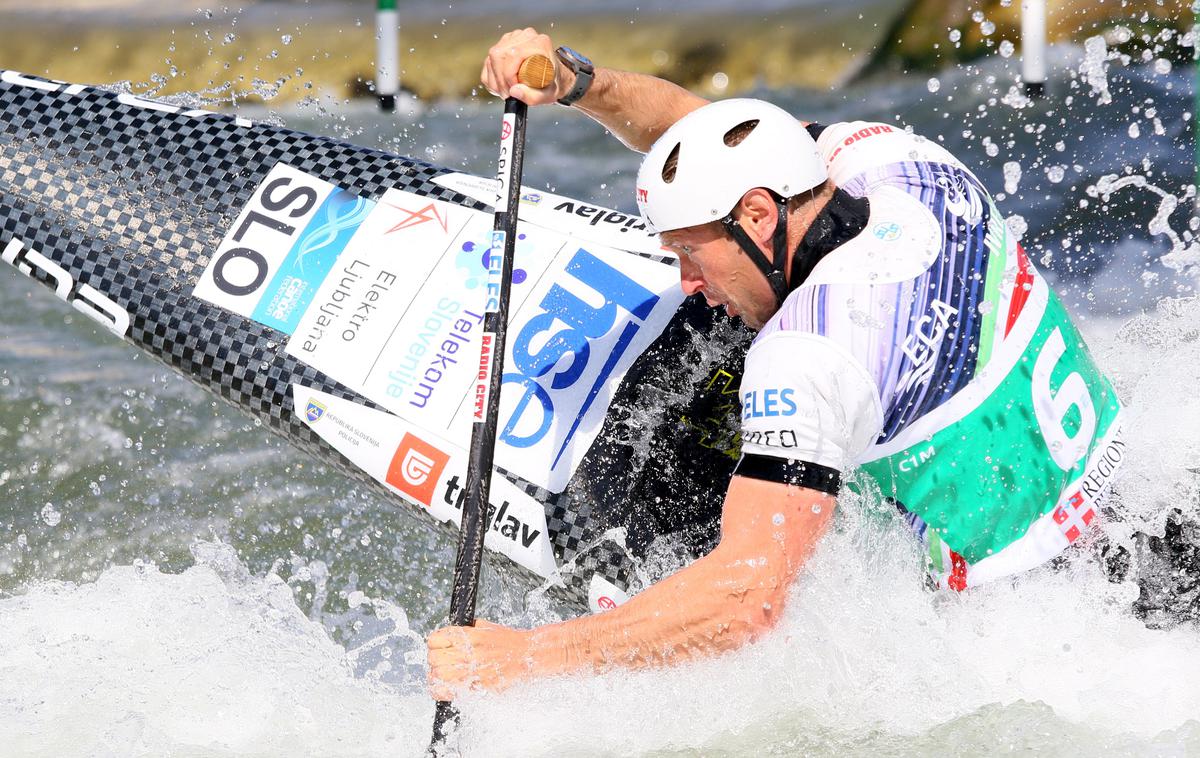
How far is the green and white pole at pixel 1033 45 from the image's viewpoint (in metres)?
7.19

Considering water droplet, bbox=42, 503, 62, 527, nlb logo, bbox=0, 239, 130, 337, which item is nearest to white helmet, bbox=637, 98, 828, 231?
nlb logo, bbox=0, 239, 130, 337

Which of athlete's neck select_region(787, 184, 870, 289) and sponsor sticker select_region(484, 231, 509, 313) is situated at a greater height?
athlete's neck select_region(787, 184, 870, 289)

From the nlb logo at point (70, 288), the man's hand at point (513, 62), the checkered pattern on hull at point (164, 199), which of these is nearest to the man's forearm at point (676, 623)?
the checkered pattern on hull at point (164, 199)

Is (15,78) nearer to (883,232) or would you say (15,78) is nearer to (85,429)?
(85,429)

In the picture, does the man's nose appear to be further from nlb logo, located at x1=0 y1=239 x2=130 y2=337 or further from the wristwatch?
nlb logo, located at x1=0 y1=239 x2=130 y2=337

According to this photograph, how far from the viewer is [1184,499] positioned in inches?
117

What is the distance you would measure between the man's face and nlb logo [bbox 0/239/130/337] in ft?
6.08

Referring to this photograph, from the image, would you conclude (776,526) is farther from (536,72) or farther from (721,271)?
(536,72)

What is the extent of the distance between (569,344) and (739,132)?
0.87 meters

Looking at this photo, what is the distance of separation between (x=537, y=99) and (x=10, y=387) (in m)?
3.44

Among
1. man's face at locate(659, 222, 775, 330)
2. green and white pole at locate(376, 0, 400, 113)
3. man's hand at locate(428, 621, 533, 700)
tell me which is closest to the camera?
man's hand at locate(428, 621, 533, 700)

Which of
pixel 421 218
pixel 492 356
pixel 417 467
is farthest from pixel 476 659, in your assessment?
pixel 421 218

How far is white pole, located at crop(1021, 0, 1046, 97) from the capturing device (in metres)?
7.19

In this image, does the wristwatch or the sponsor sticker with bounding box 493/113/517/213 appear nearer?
the sponsor sticker with bounding box 493/113/517/213
